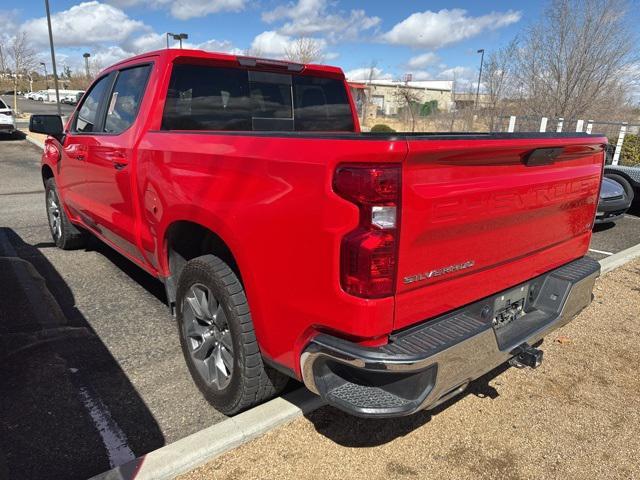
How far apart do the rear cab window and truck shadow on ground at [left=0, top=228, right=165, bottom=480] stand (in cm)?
166

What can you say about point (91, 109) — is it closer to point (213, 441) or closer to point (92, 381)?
point (92, 381)

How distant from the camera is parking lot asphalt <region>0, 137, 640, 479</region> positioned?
100.0 inches

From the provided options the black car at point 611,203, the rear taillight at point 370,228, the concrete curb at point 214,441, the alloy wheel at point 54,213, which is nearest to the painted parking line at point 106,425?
the concrete curb at point 214,441

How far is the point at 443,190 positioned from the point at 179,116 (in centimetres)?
211

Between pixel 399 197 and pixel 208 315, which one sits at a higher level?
pixel 399 197

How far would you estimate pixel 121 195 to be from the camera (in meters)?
3.61

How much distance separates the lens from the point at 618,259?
570cm

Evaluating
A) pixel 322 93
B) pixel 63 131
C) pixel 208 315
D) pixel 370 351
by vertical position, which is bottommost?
pixel 208 315

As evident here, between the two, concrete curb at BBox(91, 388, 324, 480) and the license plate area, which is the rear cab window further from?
the license plate area

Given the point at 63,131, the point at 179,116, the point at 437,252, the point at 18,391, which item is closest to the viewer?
the point at 437,252

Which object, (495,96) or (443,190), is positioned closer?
(443,190)

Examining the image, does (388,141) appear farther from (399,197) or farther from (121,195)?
(121,195)

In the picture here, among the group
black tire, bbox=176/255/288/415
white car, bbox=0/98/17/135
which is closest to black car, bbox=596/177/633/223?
black tire, bbox=176/255/288/415

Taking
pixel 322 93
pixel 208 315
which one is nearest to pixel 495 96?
pixel 322 93
